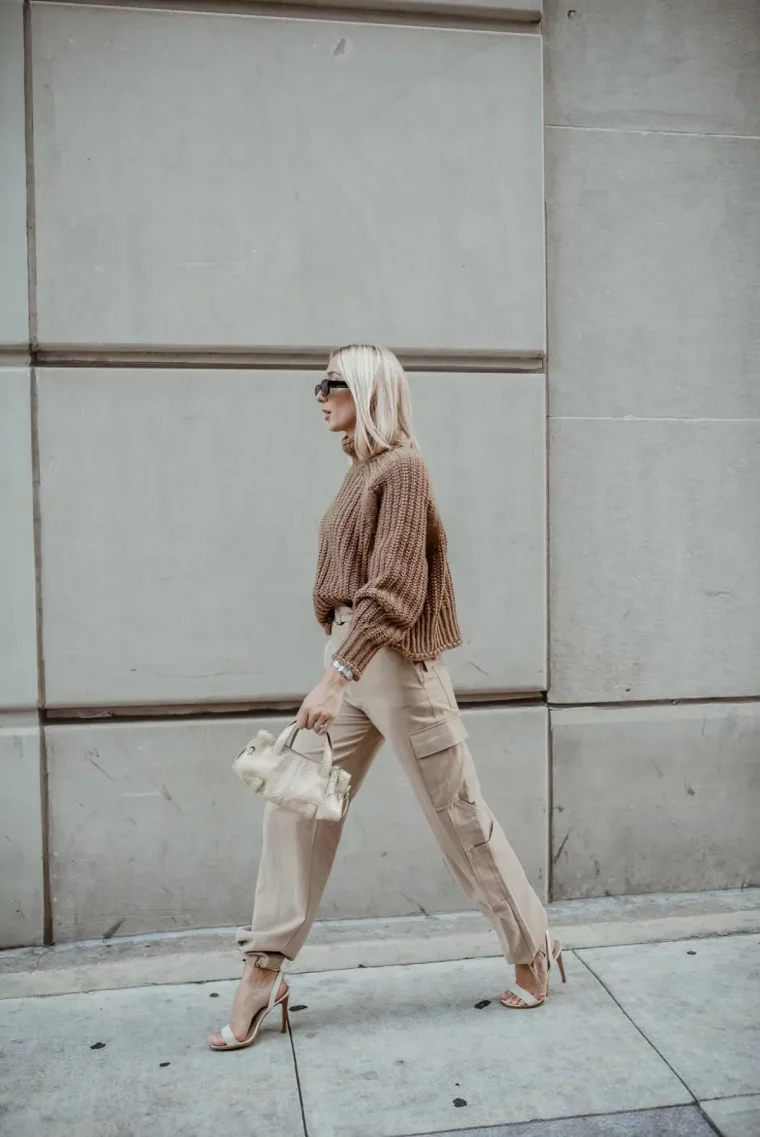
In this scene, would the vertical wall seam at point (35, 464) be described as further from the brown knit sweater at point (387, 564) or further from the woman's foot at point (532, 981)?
the woman's foot at point (532, 981)

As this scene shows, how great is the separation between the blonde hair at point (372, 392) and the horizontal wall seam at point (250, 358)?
0.87 metres

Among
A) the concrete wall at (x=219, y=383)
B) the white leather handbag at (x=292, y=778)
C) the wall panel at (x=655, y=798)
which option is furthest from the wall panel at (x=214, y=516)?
the white leather handbag at (x=292, y=778)

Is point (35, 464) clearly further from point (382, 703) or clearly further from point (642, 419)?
point (642, 419)

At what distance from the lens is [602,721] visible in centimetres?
403

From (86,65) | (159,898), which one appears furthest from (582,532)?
(86,65)

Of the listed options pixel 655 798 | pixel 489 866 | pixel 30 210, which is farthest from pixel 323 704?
pixel 30 210

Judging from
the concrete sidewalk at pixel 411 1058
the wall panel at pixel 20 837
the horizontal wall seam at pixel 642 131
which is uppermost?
the horizontal wall seam at pixel 642 131

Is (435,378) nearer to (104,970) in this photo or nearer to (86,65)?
(86,65)

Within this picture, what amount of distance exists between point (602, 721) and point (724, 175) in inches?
84.6

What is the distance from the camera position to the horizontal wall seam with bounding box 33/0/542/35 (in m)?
3.64

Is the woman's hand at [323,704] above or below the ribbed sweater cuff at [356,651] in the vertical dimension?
below

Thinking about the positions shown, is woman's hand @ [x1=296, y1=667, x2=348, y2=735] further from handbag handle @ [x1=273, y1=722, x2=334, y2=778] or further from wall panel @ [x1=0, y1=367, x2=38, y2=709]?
wall panel @ [x1=0, y1=367, x2=38, y2=709]

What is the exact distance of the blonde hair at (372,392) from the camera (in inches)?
113

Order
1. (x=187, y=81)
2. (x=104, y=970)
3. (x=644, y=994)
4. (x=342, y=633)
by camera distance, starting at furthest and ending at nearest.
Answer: (x=187, y=81) → (x=104, y=970) → (x=644, y=994) → (x=342, y=633)
